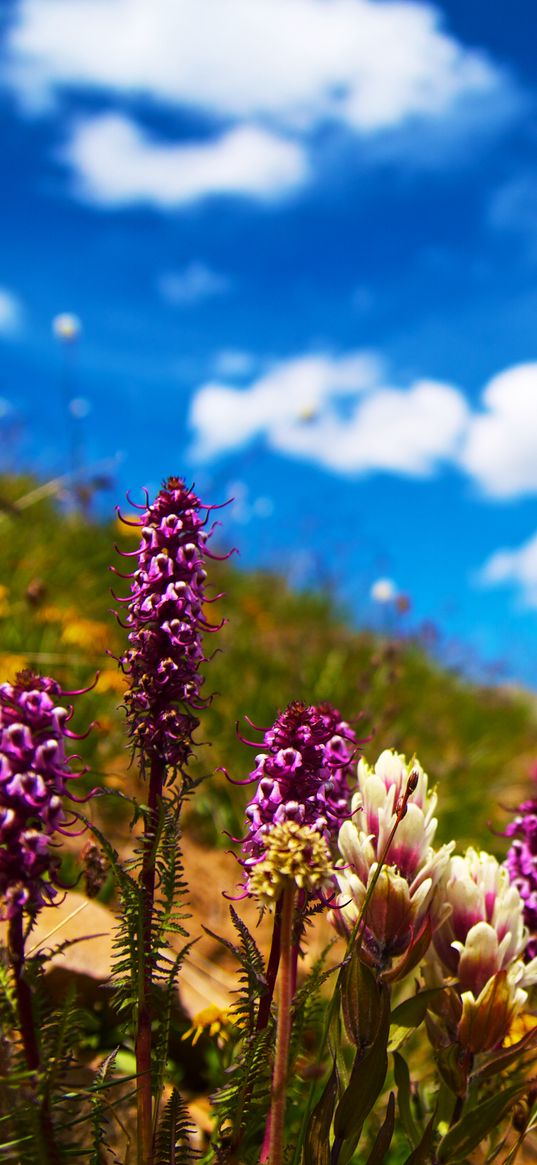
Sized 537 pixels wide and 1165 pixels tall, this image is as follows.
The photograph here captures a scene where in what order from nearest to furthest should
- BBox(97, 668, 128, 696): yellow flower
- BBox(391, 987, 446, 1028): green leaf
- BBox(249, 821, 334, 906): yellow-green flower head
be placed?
BBox(249, 821, 334, 906): yellow-green flower head, BBox(391, 987, 446, 1028): green leaf, BBox(97, 668, 128, 696): yellow flower

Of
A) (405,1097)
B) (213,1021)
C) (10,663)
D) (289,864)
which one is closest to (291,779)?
(289,864)

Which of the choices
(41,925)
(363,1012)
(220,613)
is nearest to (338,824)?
(363,1012)

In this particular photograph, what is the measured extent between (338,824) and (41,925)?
140 centimetres

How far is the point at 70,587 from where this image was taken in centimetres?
657

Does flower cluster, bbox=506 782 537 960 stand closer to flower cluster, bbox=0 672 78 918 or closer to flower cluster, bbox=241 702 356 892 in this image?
flower cluster, bbox=241 702 356 892

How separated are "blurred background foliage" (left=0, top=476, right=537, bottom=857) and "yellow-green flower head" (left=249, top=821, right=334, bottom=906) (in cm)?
114

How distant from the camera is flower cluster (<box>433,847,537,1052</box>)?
1.76m

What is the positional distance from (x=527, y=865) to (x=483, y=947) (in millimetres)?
523

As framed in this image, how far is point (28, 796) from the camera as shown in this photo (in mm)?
1390

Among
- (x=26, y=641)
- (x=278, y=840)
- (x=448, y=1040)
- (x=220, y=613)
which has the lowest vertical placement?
(x=448, y=1040)

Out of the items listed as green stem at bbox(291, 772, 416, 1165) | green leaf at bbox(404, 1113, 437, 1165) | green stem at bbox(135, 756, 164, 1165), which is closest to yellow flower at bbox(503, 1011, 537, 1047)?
green leaf at bbox(404, 1113, 437, 1165)

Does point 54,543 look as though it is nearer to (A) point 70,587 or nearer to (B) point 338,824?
(A) point 70,587

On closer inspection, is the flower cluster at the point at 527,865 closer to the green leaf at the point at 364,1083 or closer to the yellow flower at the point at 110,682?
the green leaf at the point at 364,1083

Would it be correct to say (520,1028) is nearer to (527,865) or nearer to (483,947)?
(527,865)
